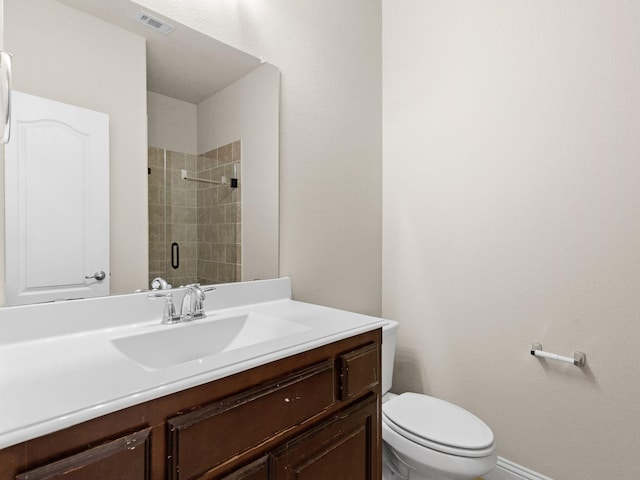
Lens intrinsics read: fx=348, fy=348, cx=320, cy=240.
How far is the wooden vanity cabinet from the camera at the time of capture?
0.54 metres

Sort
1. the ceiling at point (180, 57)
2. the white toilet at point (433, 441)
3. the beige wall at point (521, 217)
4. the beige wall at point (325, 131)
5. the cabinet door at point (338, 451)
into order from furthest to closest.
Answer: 1. the beige wall at point (325, 131)
2. the beige wall at point (521, 217)
3. the white toilet at point (433, 441)
4. the ceiling at point (180, 57)
5. the cabinet door at point (338, 451)

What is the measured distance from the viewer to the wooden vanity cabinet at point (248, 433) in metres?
0.54

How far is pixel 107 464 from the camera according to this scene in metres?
0.56

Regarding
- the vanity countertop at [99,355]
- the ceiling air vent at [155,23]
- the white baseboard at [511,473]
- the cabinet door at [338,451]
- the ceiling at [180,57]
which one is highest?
the ceiling air vent at [155,23]

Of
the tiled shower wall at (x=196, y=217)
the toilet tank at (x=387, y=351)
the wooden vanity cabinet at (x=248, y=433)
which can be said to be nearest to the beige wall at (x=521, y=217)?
the toilet tank at (x=387, y=351)

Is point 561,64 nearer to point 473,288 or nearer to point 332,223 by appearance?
point 473,288

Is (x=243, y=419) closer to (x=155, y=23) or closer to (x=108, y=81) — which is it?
(x=108, y=81)

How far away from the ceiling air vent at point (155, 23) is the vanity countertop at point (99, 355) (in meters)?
0.89

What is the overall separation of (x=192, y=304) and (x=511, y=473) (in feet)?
5.25

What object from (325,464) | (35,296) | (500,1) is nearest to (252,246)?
(35,296)

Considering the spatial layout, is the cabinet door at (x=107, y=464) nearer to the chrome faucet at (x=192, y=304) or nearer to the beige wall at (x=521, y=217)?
the chrome faucet at (x=192, y=304)

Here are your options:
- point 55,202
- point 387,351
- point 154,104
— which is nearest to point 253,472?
point 55,202

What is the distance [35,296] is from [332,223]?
47.4 inches

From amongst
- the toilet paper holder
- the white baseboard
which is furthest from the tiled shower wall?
the white baseboard
